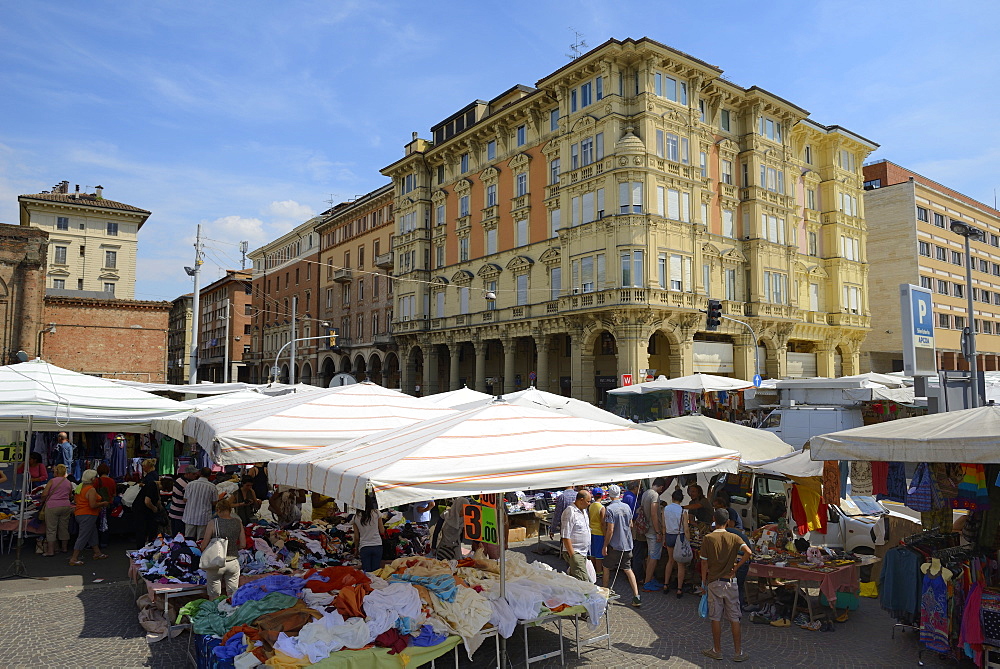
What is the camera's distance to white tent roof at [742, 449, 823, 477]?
35.1 feet

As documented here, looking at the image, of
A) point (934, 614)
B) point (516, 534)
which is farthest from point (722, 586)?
point (516, 534)

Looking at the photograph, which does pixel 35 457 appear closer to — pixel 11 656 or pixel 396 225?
pixel 11 656

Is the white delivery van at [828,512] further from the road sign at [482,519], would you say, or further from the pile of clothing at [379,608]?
the road sign at [482,519]

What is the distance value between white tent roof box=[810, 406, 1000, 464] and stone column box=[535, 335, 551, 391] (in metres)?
29.6

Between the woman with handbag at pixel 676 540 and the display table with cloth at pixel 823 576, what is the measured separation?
113 cm

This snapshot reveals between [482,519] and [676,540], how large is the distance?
3.62m

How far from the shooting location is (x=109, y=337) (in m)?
41.5

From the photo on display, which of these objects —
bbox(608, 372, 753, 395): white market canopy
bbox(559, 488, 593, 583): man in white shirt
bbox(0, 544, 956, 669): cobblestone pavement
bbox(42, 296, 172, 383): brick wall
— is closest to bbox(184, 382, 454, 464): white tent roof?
bbox(0, 544, 956, 669): cobblestone pavement

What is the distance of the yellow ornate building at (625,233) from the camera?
34.1 m

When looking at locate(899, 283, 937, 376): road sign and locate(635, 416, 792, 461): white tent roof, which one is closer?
locate(635, 416, 792, 461): white tent roof

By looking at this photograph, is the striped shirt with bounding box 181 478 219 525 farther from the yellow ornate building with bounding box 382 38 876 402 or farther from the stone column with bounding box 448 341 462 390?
the stone column with bounding box 448 341 462 390

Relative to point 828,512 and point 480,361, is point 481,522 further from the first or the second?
point 480,361

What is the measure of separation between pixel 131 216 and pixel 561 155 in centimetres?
4752

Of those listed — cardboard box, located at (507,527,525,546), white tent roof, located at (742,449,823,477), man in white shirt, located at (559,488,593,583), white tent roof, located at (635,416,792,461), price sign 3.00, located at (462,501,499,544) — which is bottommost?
cardboard box, located at (507,527,525,546)
